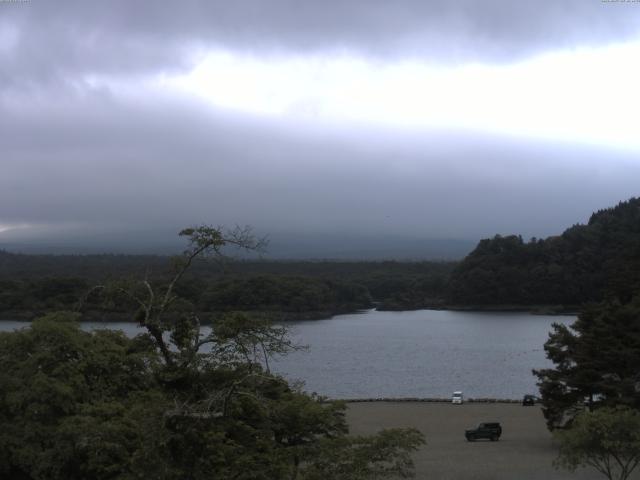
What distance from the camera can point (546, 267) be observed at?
99312 millimetres

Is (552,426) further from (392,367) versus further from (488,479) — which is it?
(392,367)

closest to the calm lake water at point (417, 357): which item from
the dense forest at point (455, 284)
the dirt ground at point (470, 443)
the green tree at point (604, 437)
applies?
the dirt ground at point (470, 443)

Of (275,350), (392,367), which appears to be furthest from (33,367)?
(392,367)

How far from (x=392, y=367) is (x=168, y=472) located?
41089 millimetres

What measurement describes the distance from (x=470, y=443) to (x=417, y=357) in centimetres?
3032

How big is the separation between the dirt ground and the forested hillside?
66888 mm

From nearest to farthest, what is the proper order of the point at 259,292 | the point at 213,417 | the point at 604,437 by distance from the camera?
the point at 213,417, the point at 604,437, the point at 259,292

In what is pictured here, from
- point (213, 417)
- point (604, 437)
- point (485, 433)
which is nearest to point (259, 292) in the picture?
point (485, 433)

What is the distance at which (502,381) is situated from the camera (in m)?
42.5

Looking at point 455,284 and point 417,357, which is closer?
point 417,357

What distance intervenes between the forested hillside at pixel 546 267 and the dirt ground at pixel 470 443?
66.9 m

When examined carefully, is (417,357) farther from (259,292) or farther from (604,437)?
(604,437)

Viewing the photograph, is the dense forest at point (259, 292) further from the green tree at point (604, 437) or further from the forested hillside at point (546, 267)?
the green tree at point (604, 437)

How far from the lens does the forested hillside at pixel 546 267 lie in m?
96.8
